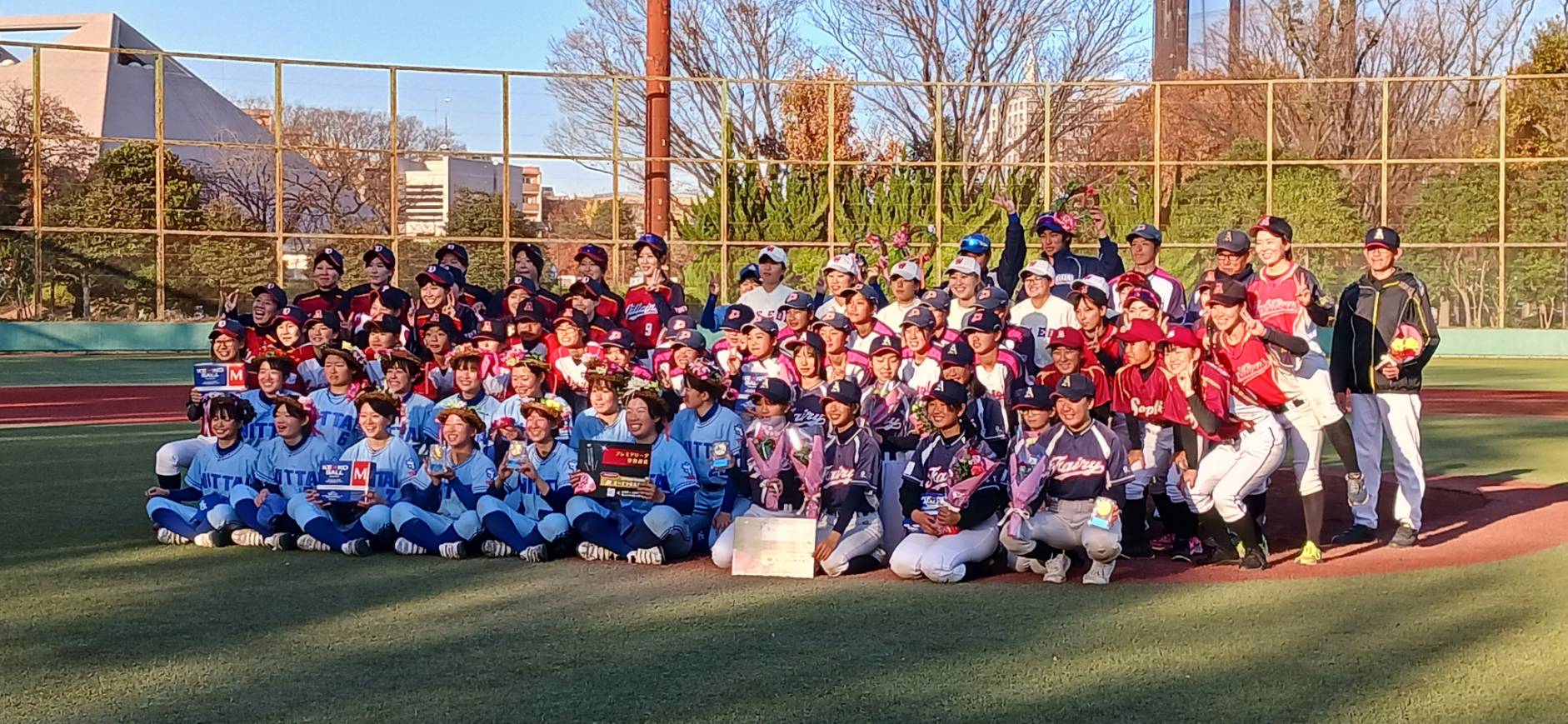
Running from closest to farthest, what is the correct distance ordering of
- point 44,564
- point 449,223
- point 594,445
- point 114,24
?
point 44,564, point 594,445, point 449,223, point 114,24

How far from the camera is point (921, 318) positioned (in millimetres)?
8086

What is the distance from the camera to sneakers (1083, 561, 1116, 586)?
6.93 meters

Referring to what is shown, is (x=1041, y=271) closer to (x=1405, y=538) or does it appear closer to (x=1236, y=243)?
(x=1236, y=243)

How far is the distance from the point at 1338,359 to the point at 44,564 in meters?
7.04

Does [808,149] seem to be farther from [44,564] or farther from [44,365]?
[44,564]

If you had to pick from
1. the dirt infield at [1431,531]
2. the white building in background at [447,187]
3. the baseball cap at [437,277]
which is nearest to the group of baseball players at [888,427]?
the dirt infield at [1431,531]

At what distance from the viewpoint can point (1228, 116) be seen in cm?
3875

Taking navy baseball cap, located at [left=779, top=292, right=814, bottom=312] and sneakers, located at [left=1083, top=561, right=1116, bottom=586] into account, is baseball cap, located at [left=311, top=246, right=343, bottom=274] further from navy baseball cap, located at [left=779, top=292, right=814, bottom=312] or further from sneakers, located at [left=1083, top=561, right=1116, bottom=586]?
sneakers, located at [left=1083, top=561, right=1116, bottom=586]

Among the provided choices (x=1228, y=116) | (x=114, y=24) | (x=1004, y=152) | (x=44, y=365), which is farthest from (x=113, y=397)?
(x=114, y=24)

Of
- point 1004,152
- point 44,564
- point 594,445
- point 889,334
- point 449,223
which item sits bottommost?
point 44,564

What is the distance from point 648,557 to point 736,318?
207 centimetres

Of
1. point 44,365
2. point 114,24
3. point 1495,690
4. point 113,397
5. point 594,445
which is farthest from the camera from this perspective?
point 114,24

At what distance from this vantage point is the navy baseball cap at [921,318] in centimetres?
807

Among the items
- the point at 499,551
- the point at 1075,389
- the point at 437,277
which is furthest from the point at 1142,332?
the point at 437,277
